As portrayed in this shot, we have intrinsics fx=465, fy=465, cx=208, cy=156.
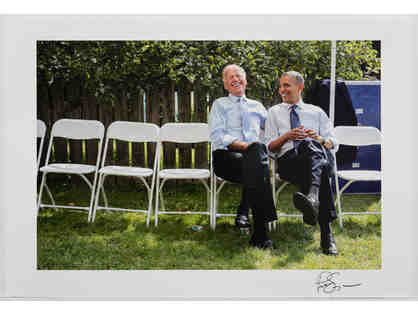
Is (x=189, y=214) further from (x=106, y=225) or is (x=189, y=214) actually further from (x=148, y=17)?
(x=148, y=17)

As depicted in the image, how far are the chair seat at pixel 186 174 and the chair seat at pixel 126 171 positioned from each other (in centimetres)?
15

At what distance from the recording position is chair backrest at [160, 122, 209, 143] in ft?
13.9

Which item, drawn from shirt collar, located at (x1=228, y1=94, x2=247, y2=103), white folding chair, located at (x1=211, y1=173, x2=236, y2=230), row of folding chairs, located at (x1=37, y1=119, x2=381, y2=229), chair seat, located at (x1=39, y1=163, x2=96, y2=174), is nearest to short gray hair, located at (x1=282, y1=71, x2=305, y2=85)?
shirt collar, located at (x1=228, y1=94, x2=247, y2=103)

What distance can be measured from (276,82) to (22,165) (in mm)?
2156

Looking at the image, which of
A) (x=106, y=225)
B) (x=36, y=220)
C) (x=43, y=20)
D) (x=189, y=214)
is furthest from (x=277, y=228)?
(x=43, y=20)

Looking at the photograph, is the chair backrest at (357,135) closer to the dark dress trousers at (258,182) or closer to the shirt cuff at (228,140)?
the dark dress trousers at (258,182)

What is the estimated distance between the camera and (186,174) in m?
4.05

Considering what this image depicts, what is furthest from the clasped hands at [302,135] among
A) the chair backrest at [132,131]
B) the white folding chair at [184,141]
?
the chair backrest at [132,131]

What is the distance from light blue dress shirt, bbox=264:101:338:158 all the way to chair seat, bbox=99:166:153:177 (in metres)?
1.12

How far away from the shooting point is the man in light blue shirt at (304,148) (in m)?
3.63

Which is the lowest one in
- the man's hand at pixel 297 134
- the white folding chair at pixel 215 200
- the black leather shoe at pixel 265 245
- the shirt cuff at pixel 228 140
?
the black leather shoe at pixel 265 245

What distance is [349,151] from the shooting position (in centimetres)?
408
